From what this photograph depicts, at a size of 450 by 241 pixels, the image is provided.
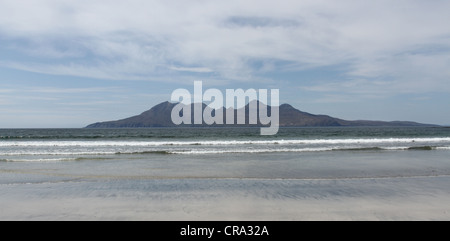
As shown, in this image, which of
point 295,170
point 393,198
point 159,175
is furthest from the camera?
point 295,170

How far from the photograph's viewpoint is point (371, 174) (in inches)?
464

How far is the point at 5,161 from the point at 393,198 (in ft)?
60.9

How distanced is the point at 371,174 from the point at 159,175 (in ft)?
25.7

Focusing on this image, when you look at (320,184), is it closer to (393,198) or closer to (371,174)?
(393,198)
